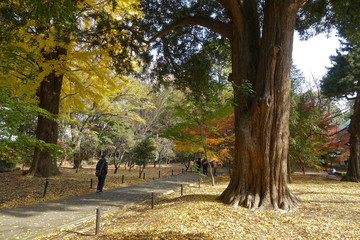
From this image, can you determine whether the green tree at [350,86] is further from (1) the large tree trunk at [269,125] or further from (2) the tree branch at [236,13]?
(2) the tree branch at [236,13]

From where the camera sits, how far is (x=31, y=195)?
9.11 metres

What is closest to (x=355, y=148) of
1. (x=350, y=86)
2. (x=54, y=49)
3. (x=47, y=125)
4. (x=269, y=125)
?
(x=350, y=86)

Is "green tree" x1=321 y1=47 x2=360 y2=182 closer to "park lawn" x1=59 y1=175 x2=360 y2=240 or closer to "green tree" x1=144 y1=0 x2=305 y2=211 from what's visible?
"park lawn" x1=59 y1=175 x2=360 y2=240

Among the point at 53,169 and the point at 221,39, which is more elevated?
the point at 221,39

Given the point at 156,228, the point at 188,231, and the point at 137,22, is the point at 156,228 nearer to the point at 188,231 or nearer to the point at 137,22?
the point at 188,231

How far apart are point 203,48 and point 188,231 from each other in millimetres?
9070

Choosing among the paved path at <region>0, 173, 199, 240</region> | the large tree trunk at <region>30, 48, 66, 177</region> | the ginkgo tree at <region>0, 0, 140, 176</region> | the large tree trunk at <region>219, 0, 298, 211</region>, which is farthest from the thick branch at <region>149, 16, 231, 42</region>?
the large tree trunk at <region>30, 48, 66, 177</region>

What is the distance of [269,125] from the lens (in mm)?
6430

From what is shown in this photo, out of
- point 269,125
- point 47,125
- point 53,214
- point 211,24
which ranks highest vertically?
point 211,24

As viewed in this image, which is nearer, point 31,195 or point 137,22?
point 31,195

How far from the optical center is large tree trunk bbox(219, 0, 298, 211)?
640 cm

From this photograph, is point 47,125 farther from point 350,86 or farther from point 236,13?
point 350,86

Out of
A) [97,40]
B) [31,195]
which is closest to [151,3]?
[97,40]

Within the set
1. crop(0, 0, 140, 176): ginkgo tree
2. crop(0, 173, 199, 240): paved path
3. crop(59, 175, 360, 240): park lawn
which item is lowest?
crop(0, 173, 199, 240): paved path
